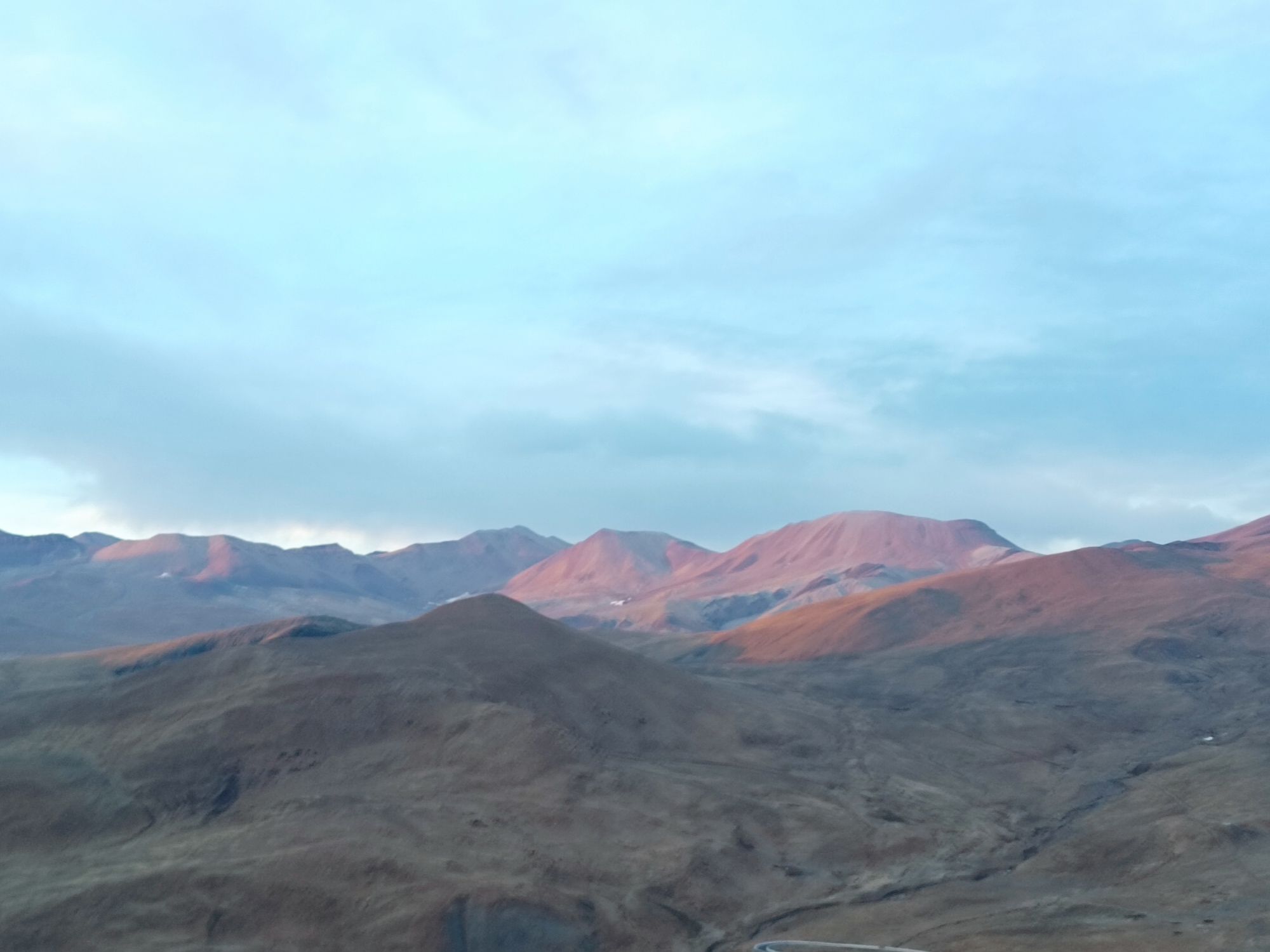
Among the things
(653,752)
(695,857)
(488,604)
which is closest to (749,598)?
(488,604)

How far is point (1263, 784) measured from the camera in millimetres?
51156

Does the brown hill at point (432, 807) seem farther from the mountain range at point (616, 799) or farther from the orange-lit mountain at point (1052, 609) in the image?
the orange-lit mountain at point (1052, 609)

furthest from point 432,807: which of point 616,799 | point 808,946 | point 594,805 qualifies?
point 808,946

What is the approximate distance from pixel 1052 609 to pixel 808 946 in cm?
6475

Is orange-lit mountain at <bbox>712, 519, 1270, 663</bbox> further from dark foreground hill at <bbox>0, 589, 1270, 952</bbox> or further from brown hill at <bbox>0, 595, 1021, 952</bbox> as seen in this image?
brown hill at <bbox>0, 595, 1021, 952</bbox>

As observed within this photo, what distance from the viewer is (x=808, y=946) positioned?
36.8 meters

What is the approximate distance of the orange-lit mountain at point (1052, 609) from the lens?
291 feet

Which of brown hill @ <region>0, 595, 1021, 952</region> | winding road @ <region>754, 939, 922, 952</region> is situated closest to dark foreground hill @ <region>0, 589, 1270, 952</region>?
brown hill @ <region>0, 595, 1021, 952</region>

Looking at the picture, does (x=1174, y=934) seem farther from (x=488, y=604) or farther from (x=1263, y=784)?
(x=488, y=604)

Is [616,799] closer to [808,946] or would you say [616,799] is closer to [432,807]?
[432,807]

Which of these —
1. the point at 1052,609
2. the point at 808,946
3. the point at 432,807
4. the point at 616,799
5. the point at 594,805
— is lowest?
the point at 808,946

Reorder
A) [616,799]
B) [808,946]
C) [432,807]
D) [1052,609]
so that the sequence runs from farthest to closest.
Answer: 1. [1052,609]
2. [616,799]
3. [432,807]
4. [808,946]

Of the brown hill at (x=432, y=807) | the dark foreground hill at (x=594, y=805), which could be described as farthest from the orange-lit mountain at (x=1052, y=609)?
the brown hill at (x=432, y=807)

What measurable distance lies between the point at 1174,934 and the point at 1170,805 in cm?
1789
